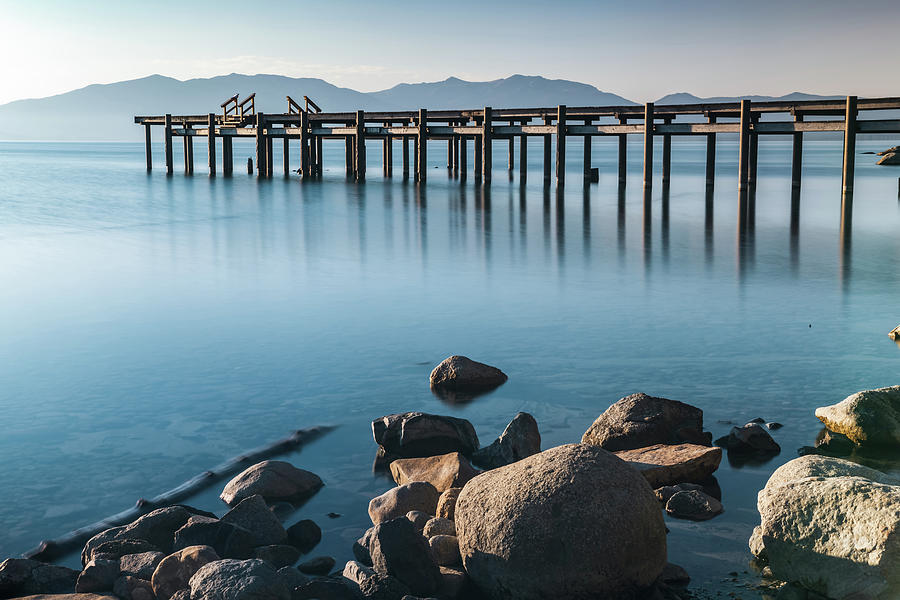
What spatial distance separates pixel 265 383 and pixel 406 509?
11.5ft

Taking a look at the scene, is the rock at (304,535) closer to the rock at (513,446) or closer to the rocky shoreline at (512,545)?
the rocky shoreline at (512,545)

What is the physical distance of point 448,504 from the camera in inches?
224

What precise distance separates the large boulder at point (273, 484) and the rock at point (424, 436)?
2.68 ft

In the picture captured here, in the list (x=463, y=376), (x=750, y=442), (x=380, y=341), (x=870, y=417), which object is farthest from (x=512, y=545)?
(x=380, y=341)

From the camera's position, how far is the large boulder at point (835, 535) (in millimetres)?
4602

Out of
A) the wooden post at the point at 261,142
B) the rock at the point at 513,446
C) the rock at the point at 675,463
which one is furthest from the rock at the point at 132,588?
the wooden post at the point at 261,142

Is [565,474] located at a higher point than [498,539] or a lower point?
higher

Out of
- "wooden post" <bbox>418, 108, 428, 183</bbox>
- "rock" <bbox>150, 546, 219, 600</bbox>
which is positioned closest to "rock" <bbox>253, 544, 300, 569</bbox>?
"rock" <bbox>150, 546, 219, 600</bbox>

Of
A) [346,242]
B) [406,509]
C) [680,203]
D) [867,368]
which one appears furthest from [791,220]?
[406,509]

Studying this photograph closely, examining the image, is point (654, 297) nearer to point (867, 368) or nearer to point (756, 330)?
point (756, 330)

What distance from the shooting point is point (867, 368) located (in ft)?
30.7

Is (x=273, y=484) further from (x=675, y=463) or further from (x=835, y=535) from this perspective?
(x=835, y=535)

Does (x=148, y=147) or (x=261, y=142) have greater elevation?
(x=148, y=147)

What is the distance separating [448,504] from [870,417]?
3.62 meters
